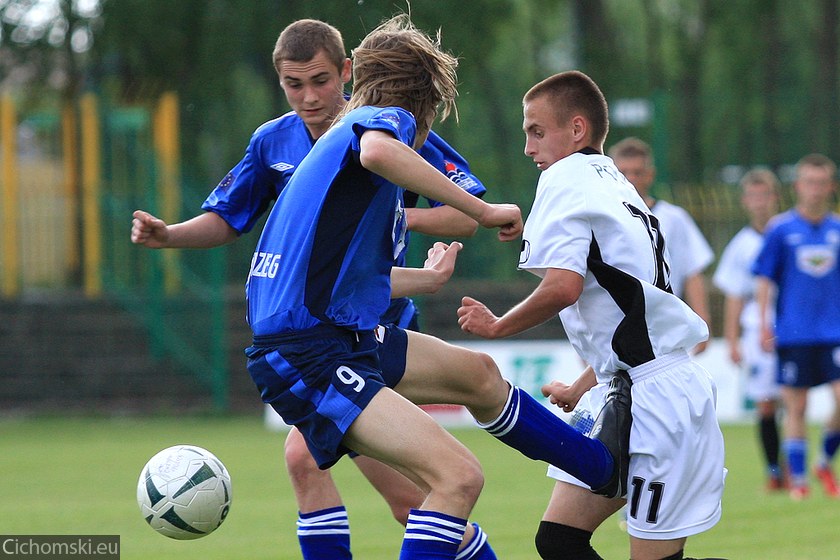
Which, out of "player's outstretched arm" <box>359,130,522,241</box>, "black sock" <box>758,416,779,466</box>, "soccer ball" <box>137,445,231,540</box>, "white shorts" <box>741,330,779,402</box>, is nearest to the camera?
"player's outstretched arm" <box>359,130,522,241</box>

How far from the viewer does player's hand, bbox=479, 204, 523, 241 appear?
4176 mm

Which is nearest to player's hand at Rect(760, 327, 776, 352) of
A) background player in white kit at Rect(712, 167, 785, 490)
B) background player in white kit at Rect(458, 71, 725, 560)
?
background player in white kit at Rect(712, 167, 785, 490)

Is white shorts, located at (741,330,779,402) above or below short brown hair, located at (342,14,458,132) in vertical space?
below

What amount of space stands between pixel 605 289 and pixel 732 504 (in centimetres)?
483

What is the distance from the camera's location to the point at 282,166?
5363 mm

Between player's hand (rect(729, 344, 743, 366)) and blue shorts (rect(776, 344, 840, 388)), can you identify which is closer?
blue shorts (rect(776, 344, 840, 388))

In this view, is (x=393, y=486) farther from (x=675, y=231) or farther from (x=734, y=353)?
(x=734, y=353)

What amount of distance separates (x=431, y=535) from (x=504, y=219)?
3.36ft

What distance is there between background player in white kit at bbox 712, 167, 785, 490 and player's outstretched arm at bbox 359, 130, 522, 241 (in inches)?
250

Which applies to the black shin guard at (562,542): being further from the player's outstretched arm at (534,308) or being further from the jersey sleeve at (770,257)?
the jersey sleeve at (770,257)

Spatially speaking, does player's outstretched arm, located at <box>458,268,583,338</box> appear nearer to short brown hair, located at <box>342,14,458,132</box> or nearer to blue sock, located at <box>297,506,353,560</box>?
short brown hair, located at <box>342,14,458,132</box>

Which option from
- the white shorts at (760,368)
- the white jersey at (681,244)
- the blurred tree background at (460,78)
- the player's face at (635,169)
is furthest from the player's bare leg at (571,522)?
the blurred tree background at (460,78)

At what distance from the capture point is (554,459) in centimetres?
438

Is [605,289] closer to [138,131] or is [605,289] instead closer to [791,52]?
[138,131]
